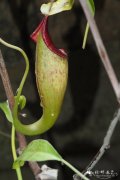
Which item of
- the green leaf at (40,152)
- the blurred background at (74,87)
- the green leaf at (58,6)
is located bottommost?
the blurred background at (74,87)

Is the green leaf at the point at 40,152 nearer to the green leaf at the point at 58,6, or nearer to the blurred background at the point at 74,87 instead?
the green leaf at the point at 58,6

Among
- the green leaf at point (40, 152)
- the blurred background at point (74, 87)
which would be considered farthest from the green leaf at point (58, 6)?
the blurred background at point (74, 87)

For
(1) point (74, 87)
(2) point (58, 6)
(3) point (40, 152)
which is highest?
(2) point (58, 6)

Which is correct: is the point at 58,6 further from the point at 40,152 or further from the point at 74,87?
the point at 74,87

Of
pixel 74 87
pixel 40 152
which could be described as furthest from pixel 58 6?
pixel 74 87

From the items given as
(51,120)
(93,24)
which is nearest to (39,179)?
(51,120)

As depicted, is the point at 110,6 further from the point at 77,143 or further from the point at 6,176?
the point at 6,176

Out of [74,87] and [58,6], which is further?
[74,87]

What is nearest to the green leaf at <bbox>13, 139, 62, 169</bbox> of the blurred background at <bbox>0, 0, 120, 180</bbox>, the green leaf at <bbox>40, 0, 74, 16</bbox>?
the green leaf at <bbox>40, 0, 74, 16</bbox>

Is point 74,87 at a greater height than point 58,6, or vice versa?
point 58,6
